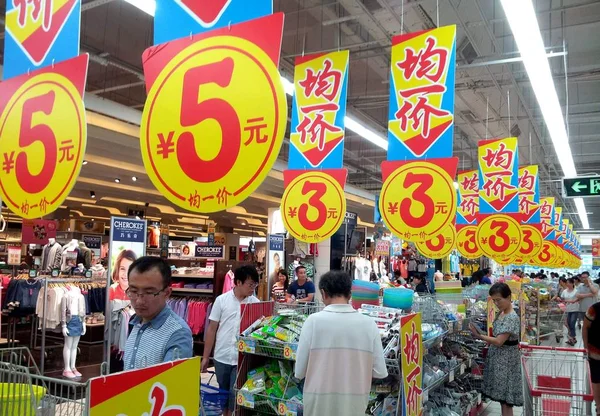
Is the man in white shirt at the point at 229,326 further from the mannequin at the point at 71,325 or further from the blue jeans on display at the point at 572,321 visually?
the blue jeans on display at the point at 572,321

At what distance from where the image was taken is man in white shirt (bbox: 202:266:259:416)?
14.6 feet

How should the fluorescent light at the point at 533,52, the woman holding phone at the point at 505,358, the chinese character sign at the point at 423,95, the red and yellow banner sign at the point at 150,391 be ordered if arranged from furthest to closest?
the chinese character sign at the point at 423,95 → the fluorescent light at the point at 533,52 → the woman holding phone at the point at 505,358 → the red and yellow banner sign at the point at 150,391

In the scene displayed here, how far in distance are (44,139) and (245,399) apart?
220 centimetres

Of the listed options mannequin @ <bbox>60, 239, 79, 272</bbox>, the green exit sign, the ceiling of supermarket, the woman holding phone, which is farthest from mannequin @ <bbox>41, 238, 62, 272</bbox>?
the green exit sign

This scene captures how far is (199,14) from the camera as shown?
96.9 inches

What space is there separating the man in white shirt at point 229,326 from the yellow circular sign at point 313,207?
0.94m

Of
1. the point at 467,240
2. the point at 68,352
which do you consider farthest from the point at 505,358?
the point at 68,352

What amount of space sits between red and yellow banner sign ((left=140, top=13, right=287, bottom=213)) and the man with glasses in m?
0.36

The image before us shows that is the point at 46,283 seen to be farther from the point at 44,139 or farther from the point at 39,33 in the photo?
the point at 44,139

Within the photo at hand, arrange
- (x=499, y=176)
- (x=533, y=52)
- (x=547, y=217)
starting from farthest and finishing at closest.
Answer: (x=547, y=217), (x=499, y=176), (x=533, y=52)

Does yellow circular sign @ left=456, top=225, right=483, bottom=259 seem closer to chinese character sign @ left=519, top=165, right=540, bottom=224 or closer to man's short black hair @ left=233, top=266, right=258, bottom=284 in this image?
chinese character sign @ left=519, top=165, right=540, bottom=224

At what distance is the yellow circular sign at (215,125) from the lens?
208 centimetres

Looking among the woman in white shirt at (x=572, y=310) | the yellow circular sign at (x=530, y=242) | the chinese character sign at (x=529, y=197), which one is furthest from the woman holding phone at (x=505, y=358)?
the woman in white shirt at (x=572, y=310)

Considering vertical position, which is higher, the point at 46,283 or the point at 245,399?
the point at 46,283
